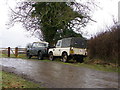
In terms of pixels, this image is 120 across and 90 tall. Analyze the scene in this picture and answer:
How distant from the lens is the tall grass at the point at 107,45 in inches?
516

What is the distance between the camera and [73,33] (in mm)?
26688

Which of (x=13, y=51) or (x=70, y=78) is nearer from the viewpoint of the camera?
(x=70, y=78)

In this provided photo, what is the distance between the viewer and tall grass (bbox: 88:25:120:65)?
13.1m

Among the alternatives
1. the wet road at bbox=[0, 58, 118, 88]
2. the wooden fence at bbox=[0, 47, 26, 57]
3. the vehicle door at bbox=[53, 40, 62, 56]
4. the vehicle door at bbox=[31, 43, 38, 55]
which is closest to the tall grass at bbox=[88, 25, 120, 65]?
the wet road at bbox=[0, 58, 118, 88]

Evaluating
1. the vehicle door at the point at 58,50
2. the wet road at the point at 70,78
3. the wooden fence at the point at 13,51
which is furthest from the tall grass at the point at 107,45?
the wooden fence at the point at 13,51

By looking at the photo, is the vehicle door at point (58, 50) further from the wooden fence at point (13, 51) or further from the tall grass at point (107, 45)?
the wooden fence at point (13, 51)

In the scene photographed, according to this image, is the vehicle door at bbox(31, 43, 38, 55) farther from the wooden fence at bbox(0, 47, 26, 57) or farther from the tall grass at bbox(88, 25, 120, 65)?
the tall grass at bbox(88, 25, 120, 65)

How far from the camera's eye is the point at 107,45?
46.1 ft

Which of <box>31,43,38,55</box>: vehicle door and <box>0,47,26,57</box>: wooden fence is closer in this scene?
<box>31,43,38,55</box>: vehicle door

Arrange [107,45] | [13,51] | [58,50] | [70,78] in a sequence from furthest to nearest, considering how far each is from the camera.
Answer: [13,51] → [58,50] → [107,45] → [70,78]

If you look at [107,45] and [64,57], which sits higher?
[107,45]

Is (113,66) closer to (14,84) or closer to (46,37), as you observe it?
(14,84)

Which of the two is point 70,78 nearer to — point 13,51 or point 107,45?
point 107,45

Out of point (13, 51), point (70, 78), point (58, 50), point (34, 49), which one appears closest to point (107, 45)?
point (70, 78)
